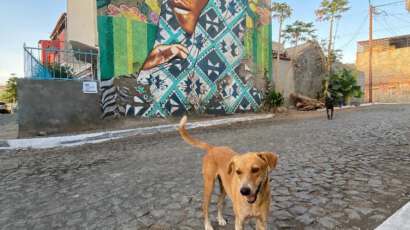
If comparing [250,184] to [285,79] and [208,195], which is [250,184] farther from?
[285,79]

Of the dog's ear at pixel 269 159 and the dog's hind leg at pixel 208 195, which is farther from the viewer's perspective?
the dog's hind leg at pixel 208 195

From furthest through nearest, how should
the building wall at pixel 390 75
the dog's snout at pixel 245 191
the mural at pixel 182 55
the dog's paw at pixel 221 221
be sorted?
1. the building wall at pixel 390 75
2. the mural at pixel 182 55
3. the dog's paw at pixel 221 221
4. the dog's snout at pixel 245 191

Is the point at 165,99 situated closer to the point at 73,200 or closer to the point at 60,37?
the point at 73,200

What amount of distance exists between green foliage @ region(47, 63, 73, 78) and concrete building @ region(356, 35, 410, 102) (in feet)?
115

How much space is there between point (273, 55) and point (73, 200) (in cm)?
1991

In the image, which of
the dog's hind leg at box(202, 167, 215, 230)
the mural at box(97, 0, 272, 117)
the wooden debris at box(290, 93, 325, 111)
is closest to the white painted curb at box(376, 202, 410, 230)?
the dog's hind leg at box(202, 167, 215, 230)

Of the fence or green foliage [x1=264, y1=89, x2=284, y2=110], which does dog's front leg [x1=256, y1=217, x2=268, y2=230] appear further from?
green foliage [x1=264, y1=89, x2=284, y2=110]

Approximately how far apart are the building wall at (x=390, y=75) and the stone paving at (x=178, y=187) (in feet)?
107

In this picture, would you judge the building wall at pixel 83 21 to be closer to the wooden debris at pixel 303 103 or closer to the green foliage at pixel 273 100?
the green foliage at pixel 273 100

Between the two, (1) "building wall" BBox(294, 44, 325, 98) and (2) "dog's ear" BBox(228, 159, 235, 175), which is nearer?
(2) "dog's ear" BBox(228, 159, 235, 175)

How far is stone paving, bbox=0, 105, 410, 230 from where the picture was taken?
3590mm

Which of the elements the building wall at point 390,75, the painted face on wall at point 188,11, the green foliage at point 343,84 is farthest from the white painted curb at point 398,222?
the building wall at point 390,75

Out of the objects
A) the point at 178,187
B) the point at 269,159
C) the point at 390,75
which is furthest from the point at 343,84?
the point at 269,159

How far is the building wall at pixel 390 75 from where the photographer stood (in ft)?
116
